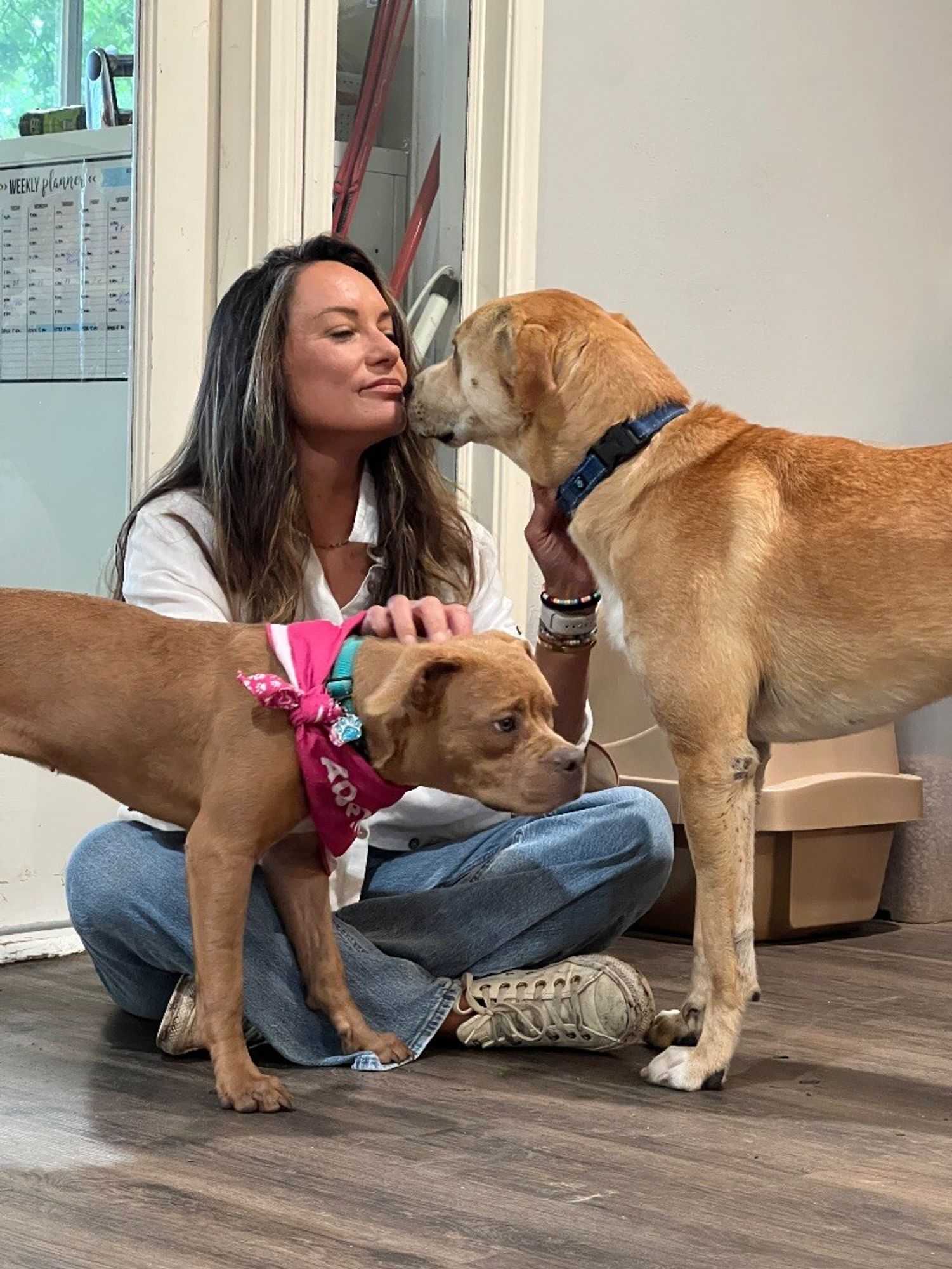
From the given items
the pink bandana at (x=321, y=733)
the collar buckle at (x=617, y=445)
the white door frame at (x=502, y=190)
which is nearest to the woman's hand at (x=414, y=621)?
the pink bandana at (x=321, y=733)

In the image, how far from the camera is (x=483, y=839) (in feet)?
8.21

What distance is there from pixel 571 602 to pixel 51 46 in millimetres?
1461

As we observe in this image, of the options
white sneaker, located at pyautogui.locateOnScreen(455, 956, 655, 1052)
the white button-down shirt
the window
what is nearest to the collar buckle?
the white button-down shirt

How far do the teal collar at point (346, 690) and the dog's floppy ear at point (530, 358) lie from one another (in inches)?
18.7

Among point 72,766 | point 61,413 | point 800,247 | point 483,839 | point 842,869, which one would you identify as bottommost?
point 842,869

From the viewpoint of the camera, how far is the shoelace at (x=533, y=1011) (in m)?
2.31

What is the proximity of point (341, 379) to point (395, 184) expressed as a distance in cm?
132

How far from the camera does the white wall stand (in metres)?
3.83

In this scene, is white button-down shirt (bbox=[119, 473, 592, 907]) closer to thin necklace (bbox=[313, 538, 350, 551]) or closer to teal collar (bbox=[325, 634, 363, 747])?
thin necklace (bbox=[313, 538, 350, 551])

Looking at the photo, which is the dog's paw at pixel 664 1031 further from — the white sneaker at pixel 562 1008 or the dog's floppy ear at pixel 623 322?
the dog's floppy ear at pixel 623 322

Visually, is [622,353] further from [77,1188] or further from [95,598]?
[77,1188]

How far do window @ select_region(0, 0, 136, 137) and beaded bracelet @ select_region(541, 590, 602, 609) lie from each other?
1342 mm

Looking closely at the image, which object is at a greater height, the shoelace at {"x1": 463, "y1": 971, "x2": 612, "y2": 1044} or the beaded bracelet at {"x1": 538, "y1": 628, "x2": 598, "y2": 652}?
the beaded bracelet at {"x1": 538, "y1": 628, "x2": 598, "y2": 652}

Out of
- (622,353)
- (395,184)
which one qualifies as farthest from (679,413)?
(395,184)
